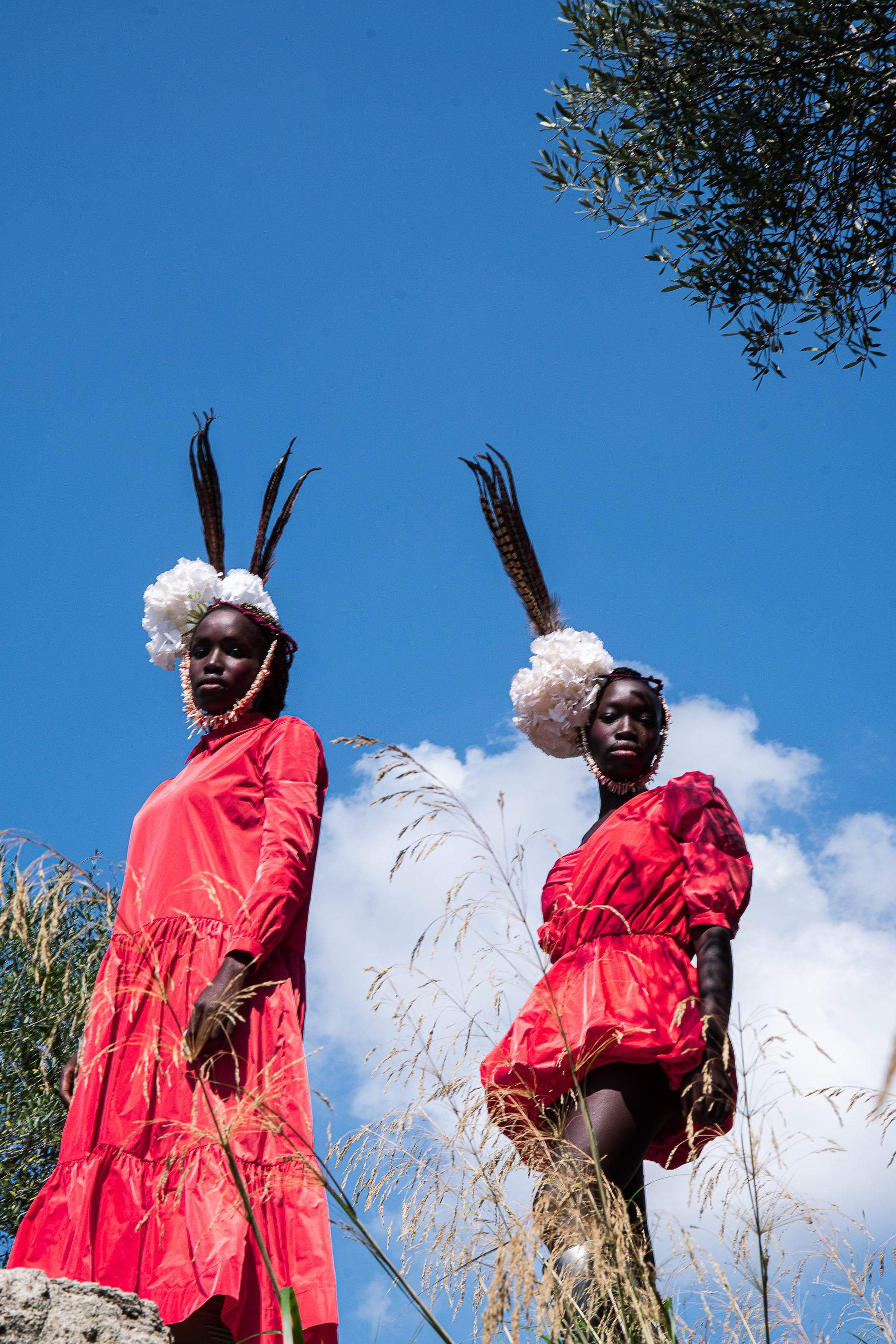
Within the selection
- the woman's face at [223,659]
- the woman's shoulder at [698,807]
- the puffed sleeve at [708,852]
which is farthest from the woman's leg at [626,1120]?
the woman's face at [223,659]

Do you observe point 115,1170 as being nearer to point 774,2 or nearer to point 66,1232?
point 66,1232

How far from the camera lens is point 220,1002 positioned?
2.92 meters

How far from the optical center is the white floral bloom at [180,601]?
4.40m

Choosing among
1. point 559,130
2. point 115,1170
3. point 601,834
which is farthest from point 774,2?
point 115,1170

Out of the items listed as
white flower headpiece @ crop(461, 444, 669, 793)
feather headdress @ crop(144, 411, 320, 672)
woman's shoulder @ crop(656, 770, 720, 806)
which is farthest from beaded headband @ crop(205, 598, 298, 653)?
woman's shoulder @ crop(656, 770, 720, 806)

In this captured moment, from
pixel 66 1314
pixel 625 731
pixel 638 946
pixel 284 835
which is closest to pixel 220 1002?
pixel 284 835

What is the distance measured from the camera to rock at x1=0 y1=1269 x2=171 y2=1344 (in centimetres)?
198

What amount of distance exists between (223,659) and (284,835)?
34.5 inches

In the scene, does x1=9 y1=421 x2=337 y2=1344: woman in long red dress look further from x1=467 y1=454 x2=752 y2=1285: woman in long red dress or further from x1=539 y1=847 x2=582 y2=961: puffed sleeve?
x1=539 y1=847 x2=582 y2=961: puffed sleeve

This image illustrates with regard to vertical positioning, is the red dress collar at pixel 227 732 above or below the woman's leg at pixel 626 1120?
above

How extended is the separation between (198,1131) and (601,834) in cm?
176

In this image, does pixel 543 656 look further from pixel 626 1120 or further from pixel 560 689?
pixel 626 1120

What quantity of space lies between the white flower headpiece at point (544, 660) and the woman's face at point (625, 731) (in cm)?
9

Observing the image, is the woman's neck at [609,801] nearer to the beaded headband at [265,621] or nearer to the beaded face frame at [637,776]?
the beaded face frame at [637,776]
